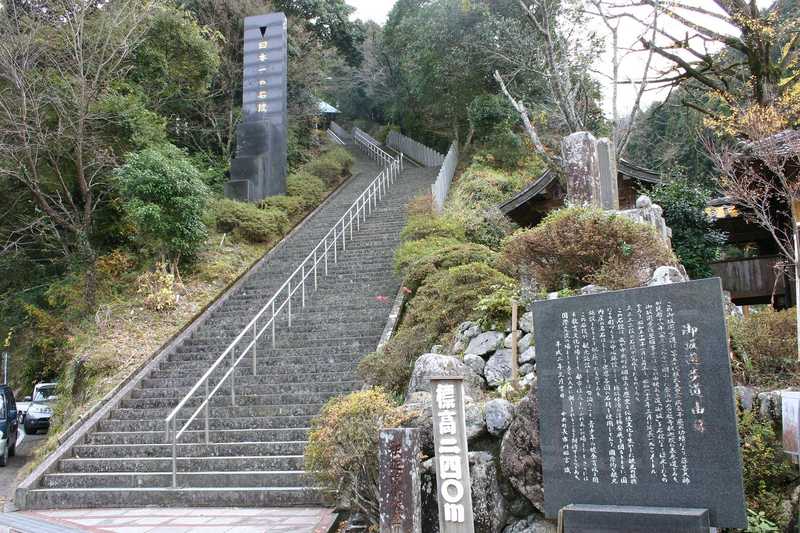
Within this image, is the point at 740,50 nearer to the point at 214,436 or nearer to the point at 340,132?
the point at 214,436

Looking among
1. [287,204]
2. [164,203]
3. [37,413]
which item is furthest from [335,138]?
[37,413]

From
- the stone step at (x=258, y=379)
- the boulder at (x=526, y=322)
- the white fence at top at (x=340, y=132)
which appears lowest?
the stone step at (x=258, y=379)

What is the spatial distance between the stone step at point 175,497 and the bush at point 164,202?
23.1 feet

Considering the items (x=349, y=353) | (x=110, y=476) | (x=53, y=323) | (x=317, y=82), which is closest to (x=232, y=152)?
(x=317, y=82)

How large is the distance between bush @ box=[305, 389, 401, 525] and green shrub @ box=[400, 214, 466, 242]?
28.6ft

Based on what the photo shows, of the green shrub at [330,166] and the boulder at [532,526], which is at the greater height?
the green shrub at [330,166]


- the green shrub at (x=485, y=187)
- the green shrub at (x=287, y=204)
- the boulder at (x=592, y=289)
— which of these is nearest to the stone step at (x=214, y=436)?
the boulder at (x=592, y=289)

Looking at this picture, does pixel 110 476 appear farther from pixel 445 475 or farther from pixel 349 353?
pixel 445 475

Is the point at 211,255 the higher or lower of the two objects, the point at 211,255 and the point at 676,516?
the higher

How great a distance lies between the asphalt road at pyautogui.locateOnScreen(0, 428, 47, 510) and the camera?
1040 cm

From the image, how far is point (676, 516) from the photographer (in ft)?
16.1

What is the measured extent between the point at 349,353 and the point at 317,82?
58.3 feet

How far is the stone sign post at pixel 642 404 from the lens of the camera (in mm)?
5004

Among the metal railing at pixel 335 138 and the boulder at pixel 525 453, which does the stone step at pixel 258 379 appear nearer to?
the boulder at pixel 525 453
